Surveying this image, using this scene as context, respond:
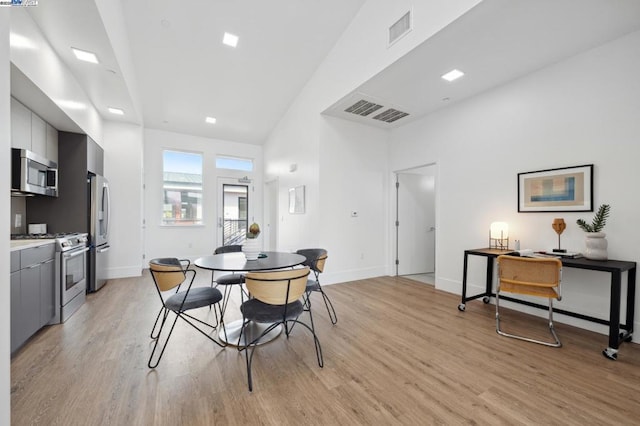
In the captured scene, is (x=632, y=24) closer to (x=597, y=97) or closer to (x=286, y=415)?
(x=597, y=97)

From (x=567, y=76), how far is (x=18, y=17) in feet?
17.8

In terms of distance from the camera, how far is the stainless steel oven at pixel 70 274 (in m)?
2.90

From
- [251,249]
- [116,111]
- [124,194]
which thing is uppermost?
[116,111]

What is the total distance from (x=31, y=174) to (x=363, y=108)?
4.44 m

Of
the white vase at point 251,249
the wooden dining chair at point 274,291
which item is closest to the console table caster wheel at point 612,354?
the wooden dining chair at point 274,291

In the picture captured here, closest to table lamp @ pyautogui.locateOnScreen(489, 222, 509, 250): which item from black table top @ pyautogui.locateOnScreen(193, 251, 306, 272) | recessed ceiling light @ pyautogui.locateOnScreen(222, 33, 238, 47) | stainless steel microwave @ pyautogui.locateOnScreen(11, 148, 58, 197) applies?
black table top @ pyautogui.locateOnScreen(193, 251, 306, 272)

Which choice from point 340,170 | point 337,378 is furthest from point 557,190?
point 337,378

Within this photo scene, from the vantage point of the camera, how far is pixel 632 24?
241cm

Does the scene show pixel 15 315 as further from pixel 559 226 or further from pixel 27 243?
pixel 559 226

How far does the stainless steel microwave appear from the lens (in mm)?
2689

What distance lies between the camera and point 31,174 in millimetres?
2893

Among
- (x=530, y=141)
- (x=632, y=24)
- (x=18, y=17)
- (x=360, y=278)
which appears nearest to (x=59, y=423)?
(x=18, y=17)

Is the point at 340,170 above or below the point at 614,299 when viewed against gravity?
above

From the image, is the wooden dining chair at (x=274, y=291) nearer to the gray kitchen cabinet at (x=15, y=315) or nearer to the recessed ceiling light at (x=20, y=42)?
the gray kitchen cabinet at (x=15, y=315)
